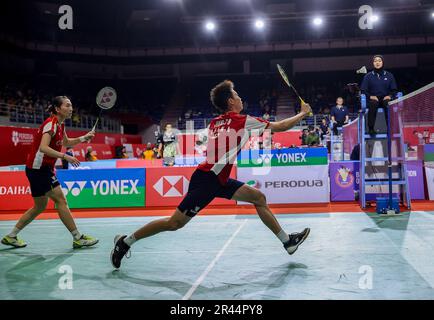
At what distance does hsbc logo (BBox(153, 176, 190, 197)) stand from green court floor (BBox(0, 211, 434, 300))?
3.61 m

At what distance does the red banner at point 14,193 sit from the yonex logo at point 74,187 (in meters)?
0.78

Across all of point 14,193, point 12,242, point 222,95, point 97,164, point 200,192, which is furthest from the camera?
point 97,164

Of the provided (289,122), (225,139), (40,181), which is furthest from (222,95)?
(40,181)

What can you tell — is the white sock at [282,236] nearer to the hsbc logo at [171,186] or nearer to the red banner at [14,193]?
the hsbc logo at [171,186]

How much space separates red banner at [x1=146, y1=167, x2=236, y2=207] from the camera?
1138 centimetres

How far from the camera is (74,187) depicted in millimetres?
11531

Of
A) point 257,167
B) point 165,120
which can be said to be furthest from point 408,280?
point 165,120

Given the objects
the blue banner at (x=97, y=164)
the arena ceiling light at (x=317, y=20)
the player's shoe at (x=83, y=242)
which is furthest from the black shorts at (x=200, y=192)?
the arena ceiling light at (x=317, y=20)

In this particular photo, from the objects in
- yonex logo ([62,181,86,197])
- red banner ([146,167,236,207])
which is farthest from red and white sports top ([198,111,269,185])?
yonex logo ([62,181,86,197])

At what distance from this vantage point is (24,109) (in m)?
25.2

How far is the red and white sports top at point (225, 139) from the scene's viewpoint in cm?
446

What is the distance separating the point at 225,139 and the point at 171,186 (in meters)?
7.17

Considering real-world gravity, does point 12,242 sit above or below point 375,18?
below

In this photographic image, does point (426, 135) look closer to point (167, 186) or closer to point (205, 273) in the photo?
point (167, 186)
